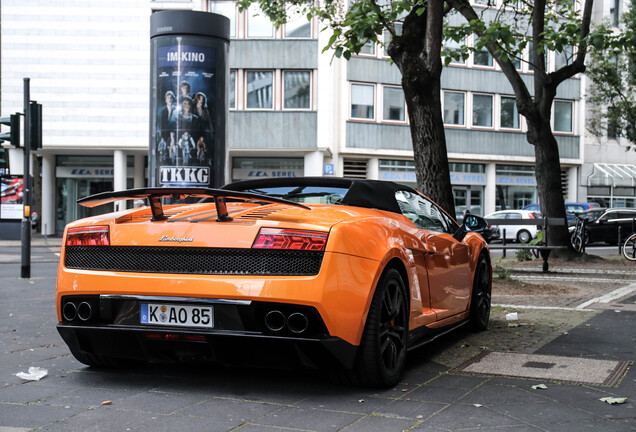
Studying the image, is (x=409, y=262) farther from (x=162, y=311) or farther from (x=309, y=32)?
(x=309, y=32)

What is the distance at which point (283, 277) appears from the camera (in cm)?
431

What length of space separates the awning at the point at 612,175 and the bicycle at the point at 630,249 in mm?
24628

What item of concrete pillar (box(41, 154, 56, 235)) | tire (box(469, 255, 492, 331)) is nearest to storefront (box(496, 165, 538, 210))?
concrete pillar (box(41, 154, 56, 235))

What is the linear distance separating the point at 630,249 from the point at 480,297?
13277 millimetres

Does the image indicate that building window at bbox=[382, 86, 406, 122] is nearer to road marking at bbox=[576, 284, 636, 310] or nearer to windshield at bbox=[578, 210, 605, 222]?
windshield at bbox=[578, 210, 605, 222]

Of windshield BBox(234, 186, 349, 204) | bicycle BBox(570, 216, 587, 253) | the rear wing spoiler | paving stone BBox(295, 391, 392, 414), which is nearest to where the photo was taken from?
paving stone BBox(295, 391, 392, 414)

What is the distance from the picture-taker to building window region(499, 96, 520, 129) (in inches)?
1574

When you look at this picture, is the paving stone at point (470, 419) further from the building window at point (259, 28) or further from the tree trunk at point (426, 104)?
the building window at point (259, 28)

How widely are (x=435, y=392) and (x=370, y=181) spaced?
1.53 meters

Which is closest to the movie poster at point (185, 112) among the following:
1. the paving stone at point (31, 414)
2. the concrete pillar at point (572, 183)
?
the paving stone at point (31, 414)

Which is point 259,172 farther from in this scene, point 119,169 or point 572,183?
point 572,183

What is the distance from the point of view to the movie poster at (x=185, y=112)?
42.2 ft

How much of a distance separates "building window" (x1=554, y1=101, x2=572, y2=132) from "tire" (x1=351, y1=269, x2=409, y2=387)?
126 feet

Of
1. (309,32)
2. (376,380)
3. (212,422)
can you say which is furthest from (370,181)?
(309,32)
